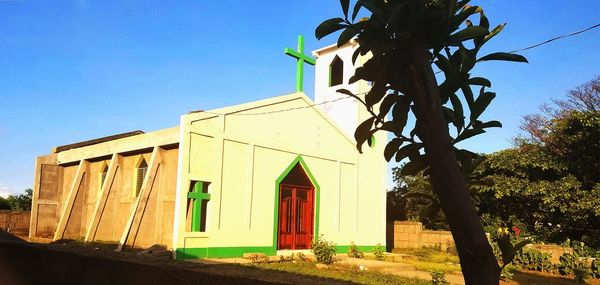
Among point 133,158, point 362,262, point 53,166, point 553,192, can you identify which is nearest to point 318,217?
point 362,262

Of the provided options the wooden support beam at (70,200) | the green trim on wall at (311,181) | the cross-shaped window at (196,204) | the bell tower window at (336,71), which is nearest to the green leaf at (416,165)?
the cross-shaped window at (196,204)

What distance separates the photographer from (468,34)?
7.14 feet

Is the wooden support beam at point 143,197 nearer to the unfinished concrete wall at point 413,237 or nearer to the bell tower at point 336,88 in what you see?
the bell tower at point 336,88

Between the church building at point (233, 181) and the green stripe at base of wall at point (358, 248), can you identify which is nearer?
the church building at point (233, 181)

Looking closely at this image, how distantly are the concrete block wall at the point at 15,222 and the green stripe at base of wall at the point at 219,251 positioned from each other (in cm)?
1258

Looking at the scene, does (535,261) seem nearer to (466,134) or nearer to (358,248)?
(358,248)

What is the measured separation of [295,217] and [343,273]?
4.18 m

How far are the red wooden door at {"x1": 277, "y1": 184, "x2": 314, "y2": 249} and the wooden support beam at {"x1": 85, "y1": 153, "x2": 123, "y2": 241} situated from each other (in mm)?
5665

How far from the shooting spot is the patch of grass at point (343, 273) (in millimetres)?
12188

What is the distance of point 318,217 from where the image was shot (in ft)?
58.9

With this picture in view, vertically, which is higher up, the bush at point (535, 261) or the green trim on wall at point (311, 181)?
the green trim on wall at point (311, 181)

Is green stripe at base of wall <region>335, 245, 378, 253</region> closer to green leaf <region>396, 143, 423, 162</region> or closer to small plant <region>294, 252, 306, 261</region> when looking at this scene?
small plant <region>294, 252, 306, 261</region>

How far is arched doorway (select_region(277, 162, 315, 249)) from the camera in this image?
55.6 feet

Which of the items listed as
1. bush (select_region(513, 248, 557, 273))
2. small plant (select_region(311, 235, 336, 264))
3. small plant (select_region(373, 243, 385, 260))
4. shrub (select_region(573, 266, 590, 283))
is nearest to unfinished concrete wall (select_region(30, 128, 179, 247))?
small plant (select_region(311, 235, 336, 264))
